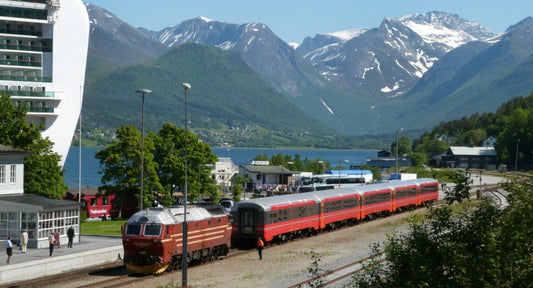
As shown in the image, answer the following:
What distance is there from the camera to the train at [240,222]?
41750 mm

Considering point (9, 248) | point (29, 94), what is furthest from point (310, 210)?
point (29, 94)

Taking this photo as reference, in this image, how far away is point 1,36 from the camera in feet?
354

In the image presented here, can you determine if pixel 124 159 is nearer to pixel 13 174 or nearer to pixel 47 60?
pixel 13 174

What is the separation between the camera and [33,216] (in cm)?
5384

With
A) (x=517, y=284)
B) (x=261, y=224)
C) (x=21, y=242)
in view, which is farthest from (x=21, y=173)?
(x=517, y=284)

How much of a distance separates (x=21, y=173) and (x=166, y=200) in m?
28.2

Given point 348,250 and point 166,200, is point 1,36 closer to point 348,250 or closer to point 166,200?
point 166,200

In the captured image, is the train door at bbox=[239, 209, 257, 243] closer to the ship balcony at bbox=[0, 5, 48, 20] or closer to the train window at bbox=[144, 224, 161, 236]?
the train window at bbox=[144, 224, 161, 236]

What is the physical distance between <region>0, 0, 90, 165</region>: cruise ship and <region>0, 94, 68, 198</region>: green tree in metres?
27.9

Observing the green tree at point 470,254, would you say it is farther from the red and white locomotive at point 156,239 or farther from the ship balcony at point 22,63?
the ship balcony at point 22,63

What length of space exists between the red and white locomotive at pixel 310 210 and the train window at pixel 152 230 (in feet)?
46.9

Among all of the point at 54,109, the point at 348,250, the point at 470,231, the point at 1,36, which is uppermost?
the point at 1,36

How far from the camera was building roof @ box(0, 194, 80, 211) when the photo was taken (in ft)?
174

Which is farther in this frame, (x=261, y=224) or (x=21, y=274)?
(x=261, y=224)
